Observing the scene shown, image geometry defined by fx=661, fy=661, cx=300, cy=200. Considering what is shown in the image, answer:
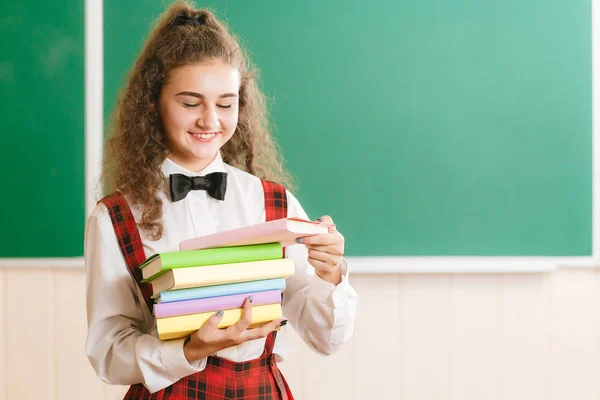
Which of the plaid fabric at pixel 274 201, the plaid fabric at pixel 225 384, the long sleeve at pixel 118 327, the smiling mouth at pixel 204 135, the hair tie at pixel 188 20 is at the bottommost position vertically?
the plaid fabric at pixel 225 384

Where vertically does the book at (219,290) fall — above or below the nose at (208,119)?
below

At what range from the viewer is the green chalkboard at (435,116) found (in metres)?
2.08

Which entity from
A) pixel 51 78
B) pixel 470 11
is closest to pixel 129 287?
pixel 51 78

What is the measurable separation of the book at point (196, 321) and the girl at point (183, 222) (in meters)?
0.03

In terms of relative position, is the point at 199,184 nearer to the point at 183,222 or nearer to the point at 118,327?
the point at 183,222

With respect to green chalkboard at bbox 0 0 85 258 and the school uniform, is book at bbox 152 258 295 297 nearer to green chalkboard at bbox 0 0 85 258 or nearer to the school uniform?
the school uniform

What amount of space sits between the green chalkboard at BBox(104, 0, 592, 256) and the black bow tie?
66cm

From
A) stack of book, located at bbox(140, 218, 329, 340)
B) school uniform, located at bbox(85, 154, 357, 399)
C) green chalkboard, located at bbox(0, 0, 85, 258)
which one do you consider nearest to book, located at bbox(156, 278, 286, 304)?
stack of book, located at bbox(140, 218, 329, 340)

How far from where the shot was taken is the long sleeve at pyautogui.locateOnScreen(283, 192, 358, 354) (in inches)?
54.8

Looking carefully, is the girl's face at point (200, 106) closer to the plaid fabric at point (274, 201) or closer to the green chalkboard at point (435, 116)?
the plaid fabric at point (274, 201)

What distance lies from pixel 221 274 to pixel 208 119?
0.38 m

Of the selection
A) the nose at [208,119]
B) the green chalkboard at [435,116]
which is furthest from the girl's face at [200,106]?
the green chalkboard at [435,116]

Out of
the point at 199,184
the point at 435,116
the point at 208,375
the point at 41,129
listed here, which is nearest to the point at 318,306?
the point at 208,375

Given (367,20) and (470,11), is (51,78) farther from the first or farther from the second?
(470,11)
